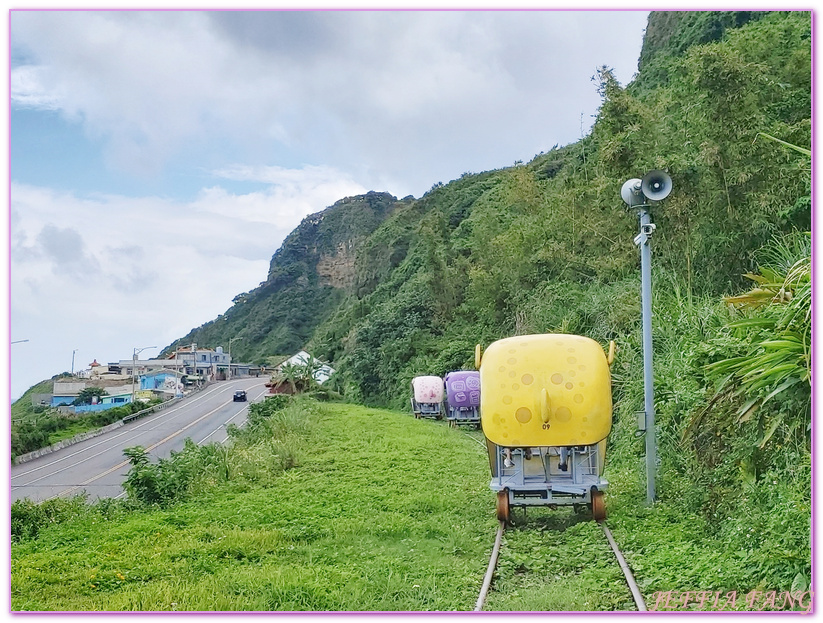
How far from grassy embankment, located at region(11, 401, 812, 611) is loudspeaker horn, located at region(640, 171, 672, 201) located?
330 centimetres

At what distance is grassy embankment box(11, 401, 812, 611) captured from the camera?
5039 millimetres

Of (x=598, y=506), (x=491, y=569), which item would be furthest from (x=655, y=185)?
(x=491, y=569)

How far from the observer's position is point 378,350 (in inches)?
1411

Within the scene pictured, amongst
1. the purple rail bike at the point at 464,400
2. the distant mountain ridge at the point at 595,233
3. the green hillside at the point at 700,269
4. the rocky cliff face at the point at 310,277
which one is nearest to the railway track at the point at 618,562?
the green hillside at the point at 700,269

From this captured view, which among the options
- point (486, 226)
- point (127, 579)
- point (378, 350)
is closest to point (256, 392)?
point (378, 350)

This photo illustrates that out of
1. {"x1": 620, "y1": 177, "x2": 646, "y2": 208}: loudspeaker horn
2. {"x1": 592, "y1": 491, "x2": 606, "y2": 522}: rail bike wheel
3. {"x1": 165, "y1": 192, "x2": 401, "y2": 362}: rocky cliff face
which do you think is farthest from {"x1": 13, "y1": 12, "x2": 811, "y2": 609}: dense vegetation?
{"x1": 165, "y1": 192, "x2": 401, "y2": 362}: rocky cliff face

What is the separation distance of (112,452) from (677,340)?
12749mm

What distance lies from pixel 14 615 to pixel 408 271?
137ft

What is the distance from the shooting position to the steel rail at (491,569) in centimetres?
496

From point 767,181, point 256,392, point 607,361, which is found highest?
point 767,181

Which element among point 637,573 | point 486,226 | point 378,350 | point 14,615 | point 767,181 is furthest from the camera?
point 378,350

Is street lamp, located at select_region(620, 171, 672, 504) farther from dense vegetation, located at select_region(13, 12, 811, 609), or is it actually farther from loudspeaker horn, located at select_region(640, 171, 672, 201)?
dense vegetation, located at select_region(13, 12, 811, 609)

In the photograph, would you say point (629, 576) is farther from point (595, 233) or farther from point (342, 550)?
point (595, 233)

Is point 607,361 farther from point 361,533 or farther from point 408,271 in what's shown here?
point 408,271
